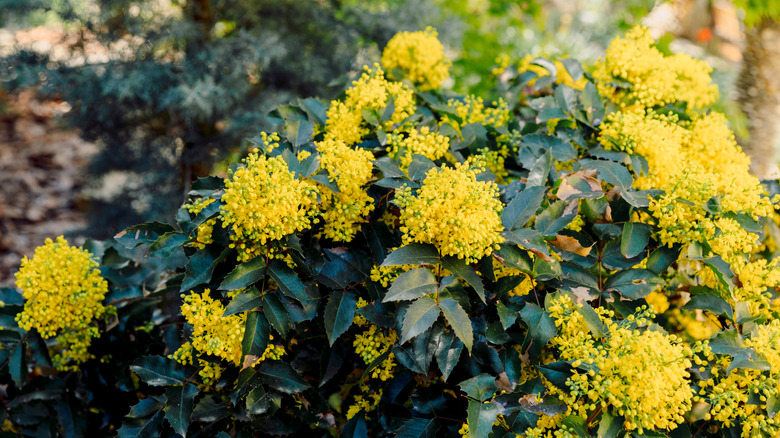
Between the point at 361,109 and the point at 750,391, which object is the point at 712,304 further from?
the point at 361,109

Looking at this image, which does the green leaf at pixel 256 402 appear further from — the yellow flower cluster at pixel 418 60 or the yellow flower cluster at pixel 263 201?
the yellow flower cluster at pixel 418 60

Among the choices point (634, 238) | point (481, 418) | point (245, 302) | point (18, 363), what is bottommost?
point (18, 363)

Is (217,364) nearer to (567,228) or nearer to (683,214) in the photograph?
(567,228)

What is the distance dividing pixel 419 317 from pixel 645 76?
1.16 m

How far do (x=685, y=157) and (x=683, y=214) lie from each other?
17.8 inches

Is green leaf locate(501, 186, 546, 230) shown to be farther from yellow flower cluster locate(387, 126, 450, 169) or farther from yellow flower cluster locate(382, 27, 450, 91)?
yellow flower cluster locate(382, 27, 450, 91)

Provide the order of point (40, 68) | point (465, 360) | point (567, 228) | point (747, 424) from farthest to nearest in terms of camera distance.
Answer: point (40, 68)
point (567, 228)
point (465, 360)
point (747, 424)

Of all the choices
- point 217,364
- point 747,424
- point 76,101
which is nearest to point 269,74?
point 76,101

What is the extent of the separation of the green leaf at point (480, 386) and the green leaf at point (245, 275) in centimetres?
49

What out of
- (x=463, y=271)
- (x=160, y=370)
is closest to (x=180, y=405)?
(x=160, y=370)

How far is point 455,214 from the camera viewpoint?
3.67 ft

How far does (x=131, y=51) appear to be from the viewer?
3775mm

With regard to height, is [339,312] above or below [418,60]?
below

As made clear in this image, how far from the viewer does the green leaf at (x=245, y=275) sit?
113cm
